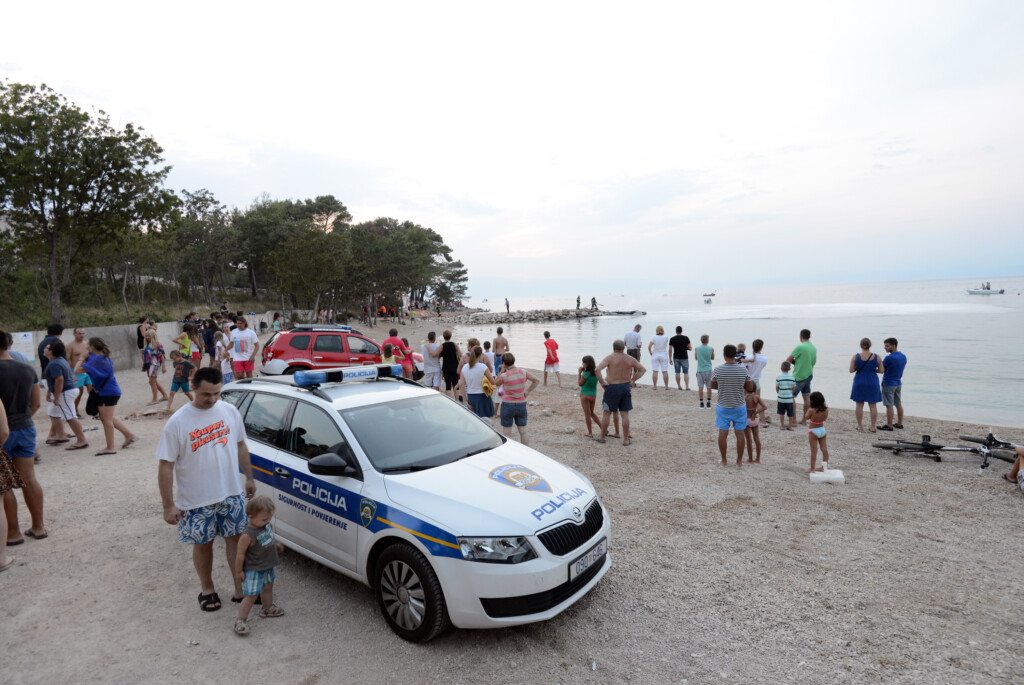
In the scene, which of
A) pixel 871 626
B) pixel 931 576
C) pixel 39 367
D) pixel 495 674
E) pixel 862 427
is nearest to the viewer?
pixel 495 674

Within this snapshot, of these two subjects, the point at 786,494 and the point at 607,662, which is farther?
the point at 786,494

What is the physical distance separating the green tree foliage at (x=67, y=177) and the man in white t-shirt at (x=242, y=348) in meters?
9.43

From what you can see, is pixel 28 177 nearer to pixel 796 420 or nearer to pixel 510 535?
pixel 510 535

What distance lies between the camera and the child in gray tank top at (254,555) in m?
3.64

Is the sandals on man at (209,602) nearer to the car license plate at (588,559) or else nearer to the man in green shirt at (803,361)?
the car license plate at (588,559)

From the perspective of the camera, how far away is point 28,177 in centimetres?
1577

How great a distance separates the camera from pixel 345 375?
4863 mm

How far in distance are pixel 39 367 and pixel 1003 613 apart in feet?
63.9

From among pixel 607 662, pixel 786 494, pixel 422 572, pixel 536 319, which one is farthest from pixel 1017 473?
pixel 536 319

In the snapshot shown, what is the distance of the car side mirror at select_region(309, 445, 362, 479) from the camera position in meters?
3.81

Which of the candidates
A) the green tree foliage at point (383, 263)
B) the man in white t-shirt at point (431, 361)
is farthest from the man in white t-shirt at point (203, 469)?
the green tree foliage at point (383, 263)

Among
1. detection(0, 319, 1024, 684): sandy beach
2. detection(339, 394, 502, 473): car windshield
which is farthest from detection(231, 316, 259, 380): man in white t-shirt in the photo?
detection(339, 394, 502, 473): car windshield

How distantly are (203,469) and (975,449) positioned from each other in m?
9.79

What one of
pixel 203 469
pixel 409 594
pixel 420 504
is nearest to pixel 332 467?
pixel 420 504
